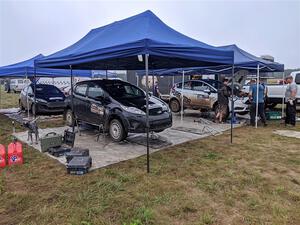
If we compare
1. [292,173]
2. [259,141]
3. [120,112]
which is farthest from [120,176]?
[259,141]

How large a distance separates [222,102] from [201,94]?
1520 mm

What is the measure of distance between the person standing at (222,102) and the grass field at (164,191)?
4.17m

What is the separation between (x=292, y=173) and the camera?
185 inches

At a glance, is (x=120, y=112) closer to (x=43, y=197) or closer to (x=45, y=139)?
(x=45, y=139)

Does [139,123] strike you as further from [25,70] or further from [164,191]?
[25,70]

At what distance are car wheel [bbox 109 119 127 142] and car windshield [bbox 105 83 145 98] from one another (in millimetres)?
739

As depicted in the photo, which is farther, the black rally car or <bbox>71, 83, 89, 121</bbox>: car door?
<bbox>71, 83, 89, 121</bbox>: car door

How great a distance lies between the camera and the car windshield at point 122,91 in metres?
7.10

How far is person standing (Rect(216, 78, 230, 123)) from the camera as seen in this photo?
987cm

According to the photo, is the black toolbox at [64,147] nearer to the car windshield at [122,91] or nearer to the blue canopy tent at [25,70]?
the car windshield at [122,91]

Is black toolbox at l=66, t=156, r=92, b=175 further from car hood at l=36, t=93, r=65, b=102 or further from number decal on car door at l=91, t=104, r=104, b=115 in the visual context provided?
car hood at l=36, t=93, r=65, b=102

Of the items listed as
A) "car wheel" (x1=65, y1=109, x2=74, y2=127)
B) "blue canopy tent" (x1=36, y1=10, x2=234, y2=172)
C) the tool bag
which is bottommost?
the tool bag

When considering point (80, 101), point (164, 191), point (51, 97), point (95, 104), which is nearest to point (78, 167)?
point (164, 191)

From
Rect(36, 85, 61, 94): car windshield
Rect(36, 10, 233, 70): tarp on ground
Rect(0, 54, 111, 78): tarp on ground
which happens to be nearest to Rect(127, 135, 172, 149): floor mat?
Rect(36, 10, 233, 70): tarp on ground
